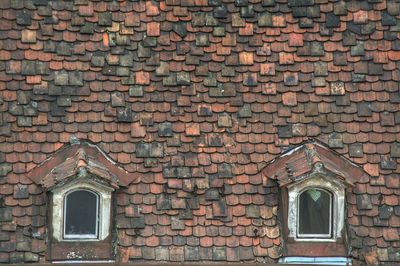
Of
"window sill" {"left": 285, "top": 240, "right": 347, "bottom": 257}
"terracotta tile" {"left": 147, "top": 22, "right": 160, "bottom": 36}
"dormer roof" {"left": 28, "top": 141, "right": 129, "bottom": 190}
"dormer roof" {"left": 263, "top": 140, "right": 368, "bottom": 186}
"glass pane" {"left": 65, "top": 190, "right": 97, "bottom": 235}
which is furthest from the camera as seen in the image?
"terracotta tile" {"left": 147, "top": 22, "right": 160, "bottom": 36}

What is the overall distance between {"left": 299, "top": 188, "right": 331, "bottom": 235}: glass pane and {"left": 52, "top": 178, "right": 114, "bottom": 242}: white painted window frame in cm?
288

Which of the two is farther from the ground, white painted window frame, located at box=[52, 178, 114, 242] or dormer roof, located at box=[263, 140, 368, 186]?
dormer roof, located at box=[263, 140, 368, 186]

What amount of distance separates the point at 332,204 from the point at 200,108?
2.47 metres

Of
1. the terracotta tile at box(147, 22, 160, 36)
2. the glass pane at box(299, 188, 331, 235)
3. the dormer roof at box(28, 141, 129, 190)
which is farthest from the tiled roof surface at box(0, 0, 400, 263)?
the glass pane at box(299, 188, 331, 235)

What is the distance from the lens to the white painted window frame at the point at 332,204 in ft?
53.3

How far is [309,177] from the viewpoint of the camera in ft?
53.0

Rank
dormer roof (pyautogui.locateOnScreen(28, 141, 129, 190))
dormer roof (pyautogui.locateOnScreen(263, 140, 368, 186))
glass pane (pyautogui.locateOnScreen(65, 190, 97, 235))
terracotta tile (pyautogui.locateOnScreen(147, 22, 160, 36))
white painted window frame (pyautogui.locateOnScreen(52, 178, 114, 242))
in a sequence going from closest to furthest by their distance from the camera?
dormer roof (pyautogui.locateOnScreen(28, 141, 129, 190))
white painted window frame (pyautogui.locateOnScreen(52, 178, 114, 242))
dormer roof (pyautogui.locateOnScreen(263, 140, 368, 186))
glass pane (pyautogui.locateOnScreen(65, 190, 97, 235))
terracotta tile (pyautogui.locateOnScreen(147, 22, 160, 36))

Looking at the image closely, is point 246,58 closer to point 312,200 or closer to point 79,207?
point 312,200

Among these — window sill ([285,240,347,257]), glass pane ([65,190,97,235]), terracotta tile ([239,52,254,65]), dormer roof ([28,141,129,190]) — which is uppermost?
terracotta tile ([239,52,254,65])

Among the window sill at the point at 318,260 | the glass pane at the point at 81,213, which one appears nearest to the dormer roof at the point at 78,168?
the glass pane at the point at 81,213

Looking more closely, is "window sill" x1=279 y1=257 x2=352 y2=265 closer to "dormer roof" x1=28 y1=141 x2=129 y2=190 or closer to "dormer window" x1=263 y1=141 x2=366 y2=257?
"dormer window" x1=263 y1=141 x2=366 y2=257

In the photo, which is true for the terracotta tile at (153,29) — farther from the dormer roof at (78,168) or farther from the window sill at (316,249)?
the window sill at (316,249)

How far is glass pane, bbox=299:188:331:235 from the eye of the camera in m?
16.5

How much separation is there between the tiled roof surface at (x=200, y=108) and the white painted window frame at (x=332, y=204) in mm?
218
